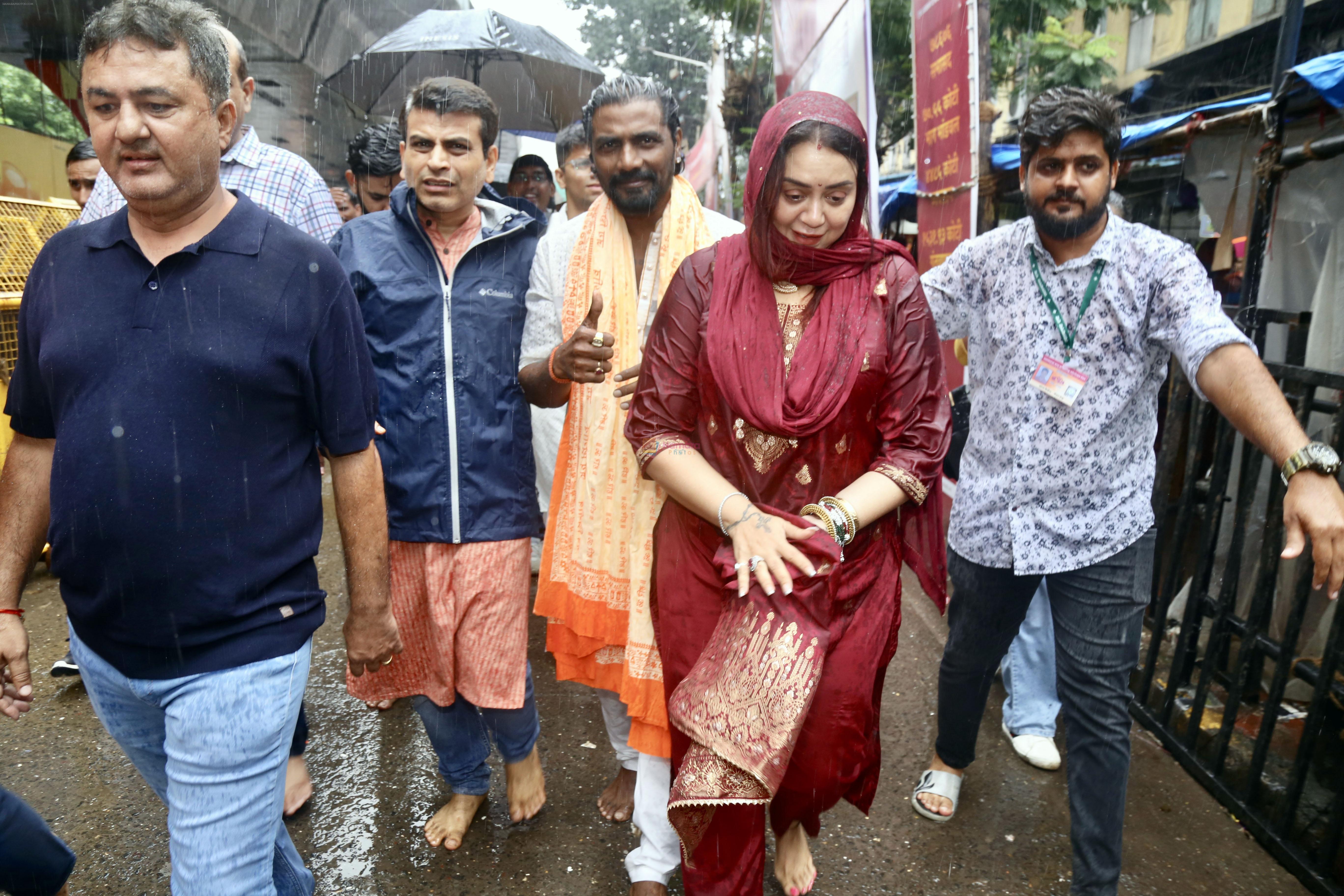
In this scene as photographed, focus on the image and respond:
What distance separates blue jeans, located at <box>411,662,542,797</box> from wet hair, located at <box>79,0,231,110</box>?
69.5 inches

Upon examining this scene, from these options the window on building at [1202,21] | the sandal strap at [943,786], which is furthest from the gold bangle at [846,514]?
the window on building at [1202,21]

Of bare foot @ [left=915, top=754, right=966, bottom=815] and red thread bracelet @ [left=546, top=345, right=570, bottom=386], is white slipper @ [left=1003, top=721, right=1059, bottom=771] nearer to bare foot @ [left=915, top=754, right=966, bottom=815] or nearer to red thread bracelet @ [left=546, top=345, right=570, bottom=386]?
bare foot @ [left=915, top=754, right=966, bottom=815]

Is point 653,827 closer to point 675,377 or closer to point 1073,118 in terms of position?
point 675,377

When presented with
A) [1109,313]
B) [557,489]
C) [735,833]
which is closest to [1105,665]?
[1109,313]

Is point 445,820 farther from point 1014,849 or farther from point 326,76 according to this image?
point 326,76

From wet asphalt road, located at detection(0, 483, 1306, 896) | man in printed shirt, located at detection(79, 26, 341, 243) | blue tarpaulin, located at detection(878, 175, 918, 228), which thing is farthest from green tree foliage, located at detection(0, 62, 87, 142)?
wet asphalt road, located at detection(0, 483, 1306, 896)

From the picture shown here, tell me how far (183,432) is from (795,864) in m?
1.88

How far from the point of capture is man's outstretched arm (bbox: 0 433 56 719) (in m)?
1.84

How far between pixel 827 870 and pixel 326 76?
38.8 feet

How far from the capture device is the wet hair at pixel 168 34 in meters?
1.65

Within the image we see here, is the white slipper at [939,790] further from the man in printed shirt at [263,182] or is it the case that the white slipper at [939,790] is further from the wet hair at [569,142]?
the wet hair at [569,142]

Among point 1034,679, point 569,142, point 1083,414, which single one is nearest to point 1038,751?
point 1034,679

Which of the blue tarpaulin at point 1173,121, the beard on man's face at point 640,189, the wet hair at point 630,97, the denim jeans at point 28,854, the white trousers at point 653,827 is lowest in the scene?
the white trousers at point 653,827

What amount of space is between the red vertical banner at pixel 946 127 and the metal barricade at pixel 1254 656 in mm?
1286
